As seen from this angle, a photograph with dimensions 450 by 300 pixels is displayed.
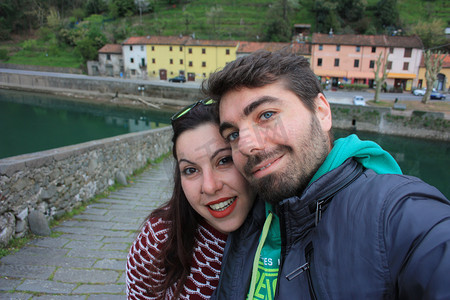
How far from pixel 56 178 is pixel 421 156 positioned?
1818 cm

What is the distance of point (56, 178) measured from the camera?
13.2ft

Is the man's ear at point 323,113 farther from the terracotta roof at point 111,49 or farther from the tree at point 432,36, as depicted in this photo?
the tree at point 432,36

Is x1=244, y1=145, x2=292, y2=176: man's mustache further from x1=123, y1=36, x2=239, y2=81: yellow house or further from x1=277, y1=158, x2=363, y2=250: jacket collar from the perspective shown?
x1=123, y1=36, x2=239, y2=81: yellow house

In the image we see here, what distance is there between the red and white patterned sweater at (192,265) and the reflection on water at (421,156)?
42.7 ft

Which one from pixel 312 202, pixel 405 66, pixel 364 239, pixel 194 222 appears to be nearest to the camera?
pixel 364 239

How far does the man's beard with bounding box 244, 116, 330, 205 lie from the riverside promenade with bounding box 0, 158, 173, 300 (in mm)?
1147

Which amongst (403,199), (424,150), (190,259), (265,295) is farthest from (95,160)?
(424,150)

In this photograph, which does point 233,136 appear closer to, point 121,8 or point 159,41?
point 159,41

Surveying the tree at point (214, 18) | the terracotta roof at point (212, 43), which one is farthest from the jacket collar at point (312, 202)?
the tree at point (214, 18)

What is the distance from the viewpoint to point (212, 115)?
1.41 m

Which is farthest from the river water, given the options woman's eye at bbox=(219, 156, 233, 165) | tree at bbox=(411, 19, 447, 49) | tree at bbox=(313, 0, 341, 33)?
tree at bbox=(313, 0, 341, 33)

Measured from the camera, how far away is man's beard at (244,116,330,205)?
3.43ft

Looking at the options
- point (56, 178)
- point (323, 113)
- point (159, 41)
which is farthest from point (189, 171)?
point (159, 41)

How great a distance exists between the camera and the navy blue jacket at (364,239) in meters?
0.68
